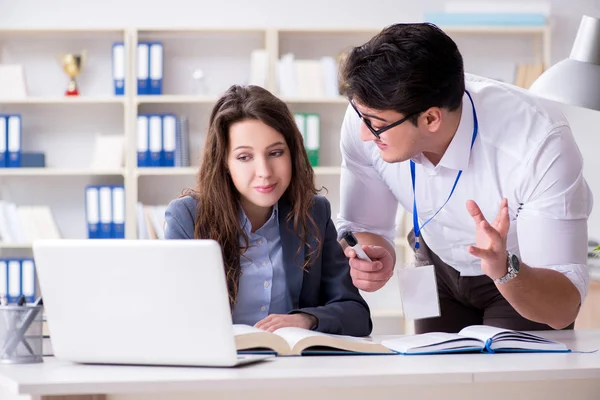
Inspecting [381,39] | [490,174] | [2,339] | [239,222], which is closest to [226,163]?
[239,222]

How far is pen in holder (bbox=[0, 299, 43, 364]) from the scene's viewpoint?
4.28 feet

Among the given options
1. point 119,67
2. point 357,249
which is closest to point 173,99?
point 119,67

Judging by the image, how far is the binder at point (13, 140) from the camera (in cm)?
435

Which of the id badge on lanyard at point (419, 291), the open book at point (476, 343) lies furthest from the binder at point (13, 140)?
the open book at point (476, 343)

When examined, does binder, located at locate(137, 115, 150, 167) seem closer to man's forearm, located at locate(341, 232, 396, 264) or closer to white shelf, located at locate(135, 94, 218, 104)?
white shelf, located at locate(135, 94, 218, 104)

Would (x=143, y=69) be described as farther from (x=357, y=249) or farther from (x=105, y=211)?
(x=357, y=249)

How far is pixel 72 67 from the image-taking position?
4418 mm

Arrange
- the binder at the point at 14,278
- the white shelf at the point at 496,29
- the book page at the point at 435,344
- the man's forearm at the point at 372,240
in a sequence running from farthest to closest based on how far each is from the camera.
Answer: the white shelf at the point at 496,29 → the binder at the point at 14,278 → the man's forearm at the point at 372,240 → the book page at the point at 435,344

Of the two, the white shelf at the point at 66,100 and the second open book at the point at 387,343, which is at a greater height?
the white shelf at the point at 66,100

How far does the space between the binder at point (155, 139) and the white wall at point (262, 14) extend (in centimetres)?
54

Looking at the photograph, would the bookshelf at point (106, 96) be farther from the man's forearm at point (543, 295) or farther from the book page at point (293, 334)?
the book page at point (293, 334)

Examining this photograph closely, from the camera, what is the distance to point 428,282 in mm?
1776

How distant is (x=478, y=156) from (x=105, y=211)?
2811 mm

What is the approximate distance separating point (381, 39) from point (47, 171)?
291 cm
